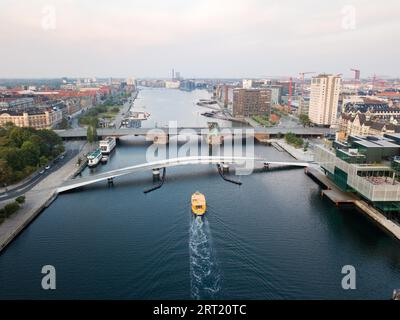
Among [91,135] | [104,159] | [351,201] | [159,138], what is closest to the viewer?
[351,201]

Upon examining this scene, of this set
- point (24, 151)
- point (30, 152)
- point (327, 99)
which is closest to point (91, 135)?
point (30, 152)

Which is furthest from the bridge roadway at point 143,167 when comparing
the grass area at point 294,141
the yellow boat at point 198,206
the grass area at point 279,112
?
the grass area at point 279,112

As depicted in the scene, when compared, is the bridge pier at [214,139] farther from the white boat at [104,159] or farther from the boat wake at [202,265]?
the boat wake at [202,265]

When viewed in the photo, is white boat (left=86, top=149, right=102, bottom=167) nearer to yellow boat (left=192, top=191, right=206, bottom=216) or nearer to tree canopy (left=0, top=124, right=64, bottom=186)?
tree canopy (left=0, top=124, right=64, bottom=186)

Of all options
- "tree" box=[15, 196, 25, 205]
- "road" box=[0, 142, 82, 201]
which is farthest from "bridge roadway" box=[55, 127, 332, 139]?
"tree" box=[15, 196, 25, 205]

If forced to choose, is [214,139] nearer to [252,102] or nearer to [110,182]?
[110,182]

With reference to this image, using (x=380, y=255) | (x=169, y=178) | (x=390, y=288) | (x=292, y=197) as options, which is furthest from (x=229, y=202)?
(x=390, y=288)

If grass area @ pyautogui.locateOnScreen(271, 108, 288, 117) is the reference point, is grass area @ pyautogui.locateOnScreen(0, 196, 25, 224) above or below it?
below
